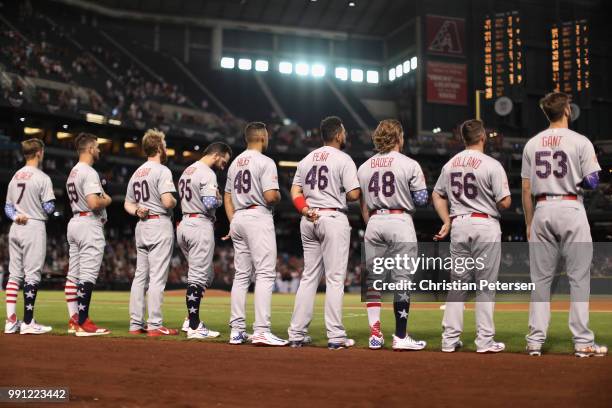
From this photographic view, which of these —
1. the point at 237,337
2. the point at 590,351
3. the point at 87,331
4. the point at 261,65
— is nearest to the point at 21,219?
the point at 87,331

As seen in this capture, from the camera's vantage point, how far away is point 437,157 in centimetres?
4869

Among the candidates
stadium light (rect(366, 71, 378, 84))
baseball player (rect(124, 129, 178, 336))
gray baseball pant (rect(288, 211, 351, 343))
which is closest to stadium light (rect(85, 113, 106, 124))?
stadium light (rect(366, 71, 378, 84))

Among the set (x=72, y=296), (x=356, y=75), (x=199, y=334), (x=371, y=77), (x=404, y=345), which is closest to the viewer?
(x=404, y=345)

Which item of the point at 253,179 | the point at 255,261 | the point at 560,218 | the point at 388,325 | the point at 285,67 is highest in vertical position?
the point at 285,67

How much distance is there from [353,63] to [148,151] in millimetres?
52965

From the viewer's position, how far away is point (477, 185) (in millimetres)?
7082

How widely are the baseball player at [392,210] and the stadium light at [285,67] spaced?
5194 cm

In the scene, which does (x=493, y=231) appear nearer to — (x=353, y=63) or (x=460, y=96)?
(x=460, y=96)

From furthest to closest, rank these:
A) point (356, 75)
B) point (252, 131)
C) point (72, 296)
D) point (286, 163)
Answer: point (356, 75) < point (286, 163) < point (72, 296) < point (252, 131)

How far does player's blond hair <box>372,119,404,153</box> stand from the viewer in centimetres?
752

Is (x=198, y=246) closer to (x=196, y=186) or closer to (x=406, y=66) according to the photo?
(x=196, y=186)

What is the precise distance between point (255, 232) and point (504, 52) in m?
38.8

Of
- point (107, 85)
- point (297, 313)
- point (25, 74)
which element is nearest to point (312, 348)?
point (297, 313)

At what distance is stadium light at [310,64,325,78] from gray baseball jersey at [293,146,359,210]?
52.7 meters
